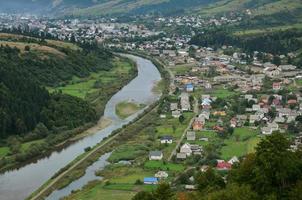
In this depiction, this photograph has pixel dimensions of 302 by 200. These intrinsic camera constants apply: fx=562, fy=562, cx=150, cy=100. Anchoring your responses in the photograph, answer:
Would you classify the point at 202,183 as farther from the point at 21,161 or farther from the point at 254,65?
the point at 254,65

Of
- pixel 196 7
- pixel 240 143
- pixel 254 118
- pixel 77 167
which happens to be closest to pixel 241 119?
pixel 254 118

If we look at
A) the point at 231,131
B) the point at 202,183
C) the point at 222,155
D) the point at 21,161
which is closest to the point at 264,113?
the point at 231,131

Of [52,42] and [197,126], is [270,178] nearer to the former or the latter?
[197,126]

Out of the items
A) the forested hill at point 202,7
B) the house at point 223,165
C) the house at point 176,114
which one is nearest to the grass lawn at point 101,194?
the house at point 223,165

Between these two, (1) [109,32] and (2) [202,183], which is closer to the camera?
(2) [202,183]

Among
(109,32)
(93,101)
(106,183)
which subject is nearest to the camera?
(106,183)

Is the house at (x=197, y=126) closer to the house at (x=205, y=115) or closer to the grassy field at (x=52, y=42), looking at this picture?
the house at (x=205, y=115)

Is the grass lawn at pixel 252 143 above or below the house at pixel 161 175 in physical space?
above
